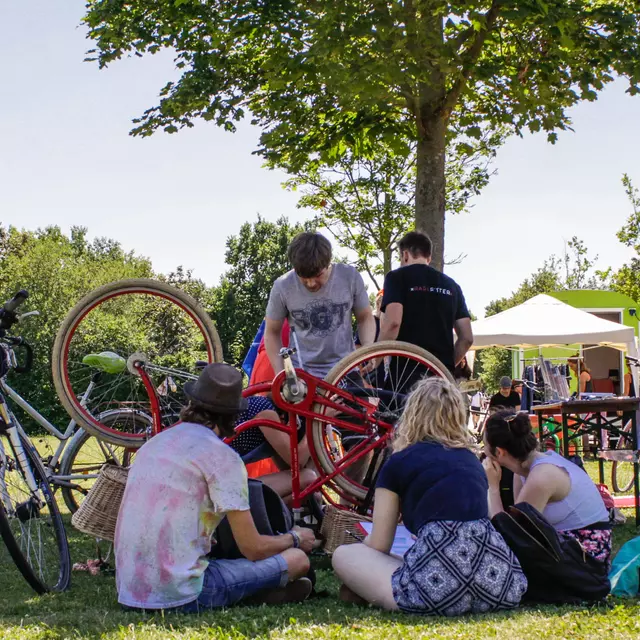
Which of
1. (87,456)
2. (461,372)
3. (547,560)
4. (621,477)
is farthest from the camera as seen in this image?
(621,477)

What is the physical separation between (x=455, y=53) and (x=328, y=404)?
16.7ft

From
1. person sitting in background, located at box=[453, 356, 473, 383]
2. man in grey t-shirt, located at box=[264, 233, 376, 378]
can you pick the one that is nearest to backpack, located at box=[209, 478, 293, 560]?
man in grey t-shirt, located at box=[264, 233, 376, 378]

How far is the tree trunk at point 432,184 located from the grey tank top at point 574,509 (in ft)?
18.1

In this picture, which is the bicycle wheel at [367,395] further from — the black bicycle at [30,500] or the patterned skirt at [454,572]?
the black bicycle at [30,500]

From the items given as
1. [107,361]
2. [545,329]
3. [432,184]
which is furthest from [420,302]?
[545,329]

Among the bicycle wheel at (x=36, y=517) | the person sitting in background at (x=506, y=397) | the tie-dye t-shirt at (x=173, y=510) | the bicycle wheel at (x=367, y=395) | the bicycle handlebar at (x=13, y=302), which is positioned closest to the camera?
the tie-dye t-shirt at (x=173, y=510)

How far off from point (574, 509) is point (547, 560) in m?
0.49

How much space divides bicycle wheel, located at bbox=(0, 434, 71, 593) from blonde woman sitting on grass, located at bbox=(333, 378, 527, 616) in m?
1.81

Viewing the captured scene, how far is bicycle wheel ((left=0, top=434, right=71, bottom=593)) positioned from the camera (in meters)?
4.91

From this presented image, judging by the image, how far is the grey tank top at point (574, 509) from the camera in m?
4.69

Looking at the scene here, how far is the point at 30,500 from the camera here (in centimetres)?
501

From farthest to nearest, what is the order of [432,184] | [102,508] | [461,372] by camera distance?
[432,184]
[461,372]
[102,508]

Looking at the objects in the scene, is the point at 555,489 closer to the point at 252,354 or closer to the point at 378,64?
the point at 252,354

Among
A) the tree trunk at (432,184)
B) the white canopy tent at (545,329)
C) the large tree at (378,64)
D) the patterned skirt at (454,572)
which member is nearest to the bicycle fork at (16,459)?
the patterned skirt at (454,572)
